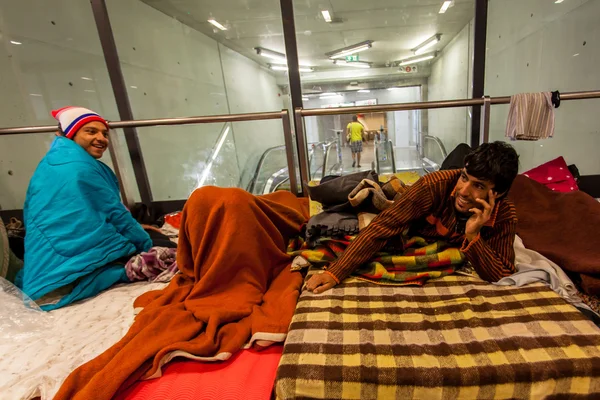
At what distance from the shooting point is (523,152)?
3092 mm

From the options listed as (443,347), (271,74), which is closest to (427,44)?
(271,74)

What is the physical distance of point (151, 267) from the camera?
1.48 m

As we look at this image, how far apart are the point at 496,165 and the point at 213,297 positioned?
116 cm

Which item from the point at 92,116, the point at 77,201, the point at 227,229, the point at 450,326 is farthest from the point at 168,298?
the point at 92,116

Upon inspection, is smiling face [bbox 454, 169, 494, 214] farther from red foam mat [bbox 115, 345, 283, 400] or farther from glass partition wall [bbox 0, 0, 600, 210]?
glass partition wall [bbox 0, 0, 600, 210]

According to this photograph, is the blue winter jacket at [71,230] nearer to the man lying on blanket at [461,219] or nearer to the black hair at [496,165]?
the man lying on blanket at [461,219]

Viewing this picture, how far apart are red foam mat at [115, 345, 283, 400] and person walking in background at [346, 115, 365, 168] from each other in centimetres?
245

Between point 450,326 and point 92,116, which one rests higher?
point 92,116

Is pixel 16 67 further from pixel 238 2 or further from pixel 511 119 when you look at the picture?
pixel 511 119

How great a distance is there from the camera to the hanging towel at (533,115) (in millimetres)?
1654

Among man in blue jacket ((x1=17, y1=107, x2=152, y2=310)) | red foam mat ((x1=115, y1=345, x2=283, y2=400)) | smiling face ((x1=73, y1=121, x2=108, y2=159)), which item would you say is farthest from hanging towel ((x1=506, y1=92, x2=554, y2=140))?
smiling face ((x1=73, y1=121, x2=108, y2=159))

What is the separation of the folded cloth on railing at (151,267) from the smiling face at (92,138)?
68 cm

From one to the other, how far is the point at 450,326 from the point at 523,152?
10.1 ft

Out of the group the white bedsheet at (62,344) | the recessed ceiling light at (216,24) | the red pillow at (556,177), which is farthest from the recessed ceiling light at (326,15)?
the white bedsheet at (62,344)
